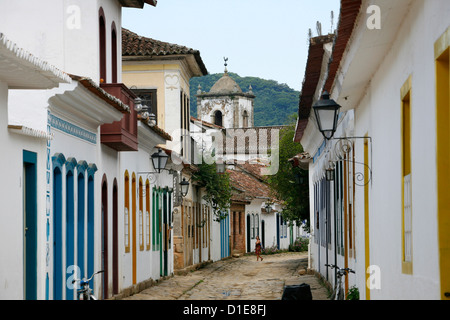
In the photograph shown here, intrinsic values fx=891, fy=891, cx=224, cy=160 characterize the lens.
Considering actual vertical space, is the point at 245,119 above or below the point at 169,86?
above

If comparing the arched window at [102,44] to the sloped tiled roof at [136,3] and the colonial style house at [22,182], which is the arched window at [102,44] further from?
the colonial style house at [22,182]

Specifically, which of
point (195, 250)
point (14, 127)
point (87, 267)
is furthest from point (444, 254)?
point (195, 250)

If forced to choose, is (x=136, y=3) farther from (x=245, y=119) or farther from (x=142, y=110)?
(x=245, y=119)

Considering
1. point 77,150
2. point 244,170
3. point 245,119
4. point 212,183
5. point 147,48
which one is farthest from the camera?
point 245,119

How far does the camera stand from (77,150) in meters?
14.1

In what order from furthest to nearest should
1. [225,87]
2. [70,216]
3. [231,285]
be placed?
[225,87], [231,285], [70,216]

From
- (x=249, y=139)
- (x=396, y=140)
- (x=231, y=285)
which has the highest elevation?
(x=249, y=139)

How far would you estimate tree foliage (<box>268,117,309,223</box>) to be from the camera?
101ft

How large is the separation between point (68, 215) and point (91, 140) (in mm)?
2047

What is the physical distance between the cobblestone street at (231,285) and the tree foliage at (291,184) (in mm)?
1978

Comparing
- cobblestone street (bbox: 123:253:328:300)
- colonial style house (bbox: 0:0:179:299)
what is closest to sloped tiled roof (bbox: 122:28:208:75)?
cobblestone street (bbox: 123:253:328:300)

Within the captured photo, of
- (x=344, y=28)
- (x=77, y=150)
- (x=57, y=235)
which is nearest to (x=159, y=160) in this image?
(x=77, y=150)

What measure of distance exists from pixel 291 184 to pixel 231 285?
8.82m

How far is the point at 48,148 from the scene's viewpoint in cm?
1184
